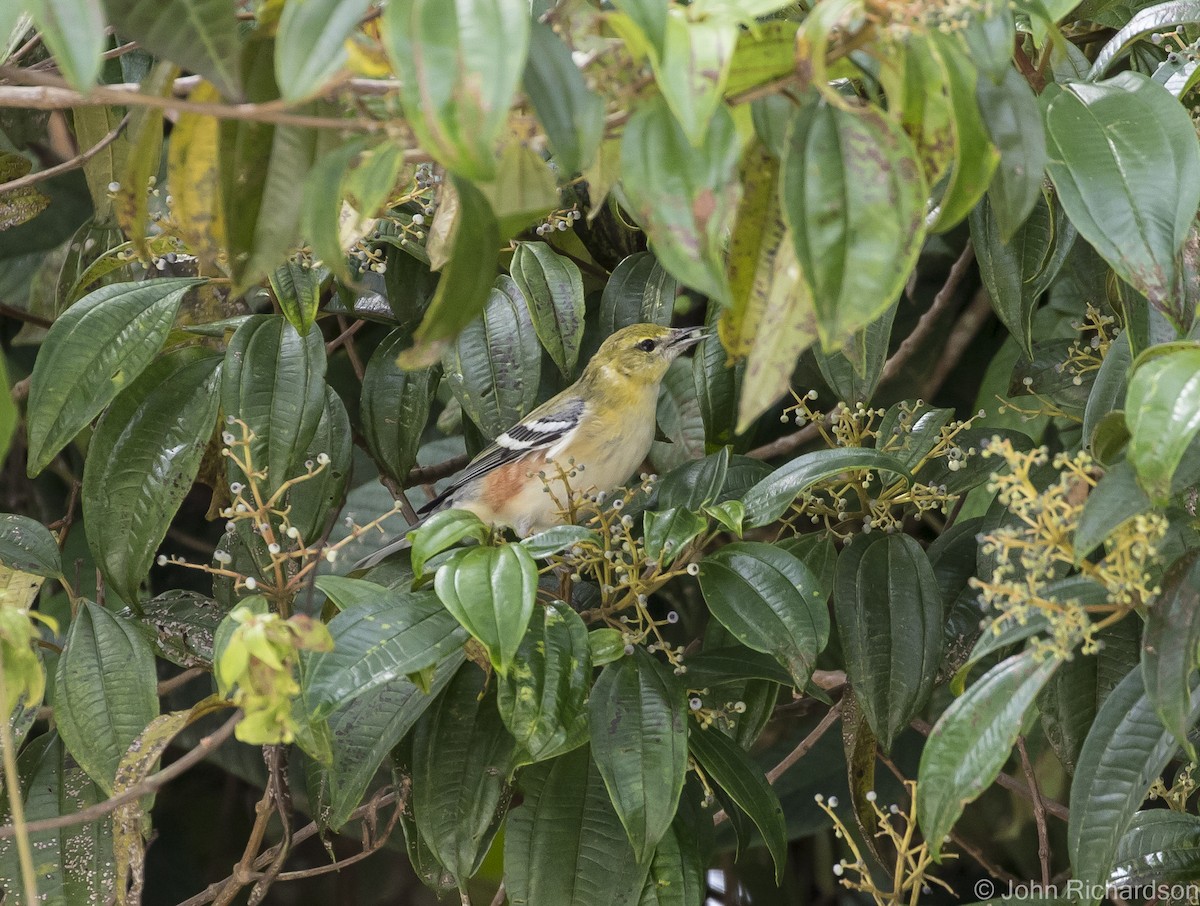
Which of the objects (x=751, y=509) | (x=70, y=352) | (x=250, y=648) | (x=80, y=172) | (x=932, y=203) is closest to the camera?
(x=250, y=648)

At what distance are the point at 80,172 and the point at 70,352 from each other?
1.51 m

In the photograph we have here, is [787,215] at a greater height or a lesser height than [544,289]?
greater

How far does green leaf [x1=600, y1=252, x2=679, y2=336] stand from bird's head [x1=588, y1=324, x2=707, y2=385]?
0.38m

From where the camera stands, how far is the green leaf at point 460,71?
93 cm

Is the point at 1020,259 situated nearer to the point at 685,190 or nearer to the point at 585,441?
the point at 685,190

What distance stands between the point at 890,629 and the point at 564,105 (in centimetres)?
119

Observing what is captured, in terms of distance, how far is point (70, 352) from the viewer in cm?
199

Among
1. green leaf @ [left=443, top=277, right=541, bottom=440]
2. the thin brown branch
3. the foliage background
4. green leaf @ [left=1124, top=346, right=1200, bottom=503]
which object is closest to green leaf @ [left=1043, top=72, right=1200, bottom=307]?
the foliage background

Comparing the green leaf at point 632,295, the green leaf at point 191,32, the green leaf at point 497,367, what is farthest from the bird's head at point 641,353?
the green leaf at point 191,32

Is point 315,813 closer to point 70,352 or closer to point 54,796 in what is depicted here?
point 54,796

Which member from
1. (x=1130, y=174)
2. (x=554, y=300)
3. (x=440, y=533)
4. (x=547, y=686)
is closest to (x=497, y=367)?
(x=554, y=300)

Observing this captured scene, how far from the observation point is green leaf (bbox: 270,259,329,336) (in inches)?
81.7

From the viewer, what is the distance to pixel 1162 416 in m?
1.22

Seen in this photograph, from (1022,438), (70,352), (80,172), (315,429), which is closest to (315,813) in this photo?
(315,429)
